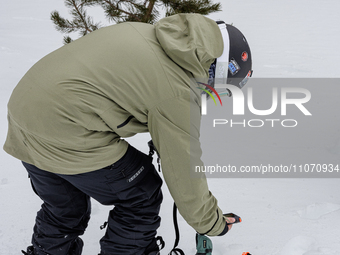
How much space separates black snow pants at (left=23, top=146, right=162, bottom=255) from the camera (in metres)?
1.34

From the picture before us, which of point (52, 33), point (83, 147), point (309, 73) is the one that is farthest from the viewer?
point (52, 33)

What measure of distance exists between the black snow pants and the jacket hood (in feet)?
1.49

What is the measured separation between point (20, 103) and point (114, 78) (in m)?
0.35

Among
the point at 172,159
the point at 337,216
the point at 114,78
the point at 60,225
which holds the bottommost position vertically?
the point at 337,216

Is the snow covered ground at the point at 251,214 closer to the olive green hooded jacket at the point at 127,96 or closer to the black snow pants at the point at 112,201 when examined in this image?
the black snow pants at the point at 112,201

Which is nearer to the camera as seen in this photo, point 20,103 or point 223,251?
point 20,103

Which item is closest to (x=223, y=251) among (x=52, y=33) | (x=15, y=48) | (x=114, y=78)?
(x=114, y=78)

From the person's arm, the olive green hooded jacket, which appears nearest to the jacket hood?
the olive green hooded jacket

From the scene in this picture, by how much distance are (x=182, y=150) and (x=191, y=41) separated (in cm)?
35

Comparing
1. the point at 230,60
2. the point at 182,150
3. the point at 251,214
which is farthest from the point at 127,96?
the point at 251,214

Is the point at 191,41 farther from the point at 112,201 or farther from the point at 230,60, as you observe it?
the point at 112,201

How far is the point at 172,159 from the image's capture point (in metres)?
1.16

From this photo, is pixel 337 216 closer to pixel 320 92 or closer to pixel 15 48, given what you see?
pixel 320 92

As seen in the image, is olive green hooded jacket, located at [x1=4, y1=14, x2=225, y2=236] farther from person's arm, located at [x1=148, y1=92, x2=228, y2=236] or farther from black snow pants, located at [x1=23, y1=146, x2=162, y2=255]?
black snow pants, located at [x1=23, y1=146, x2=162, y2=255]
